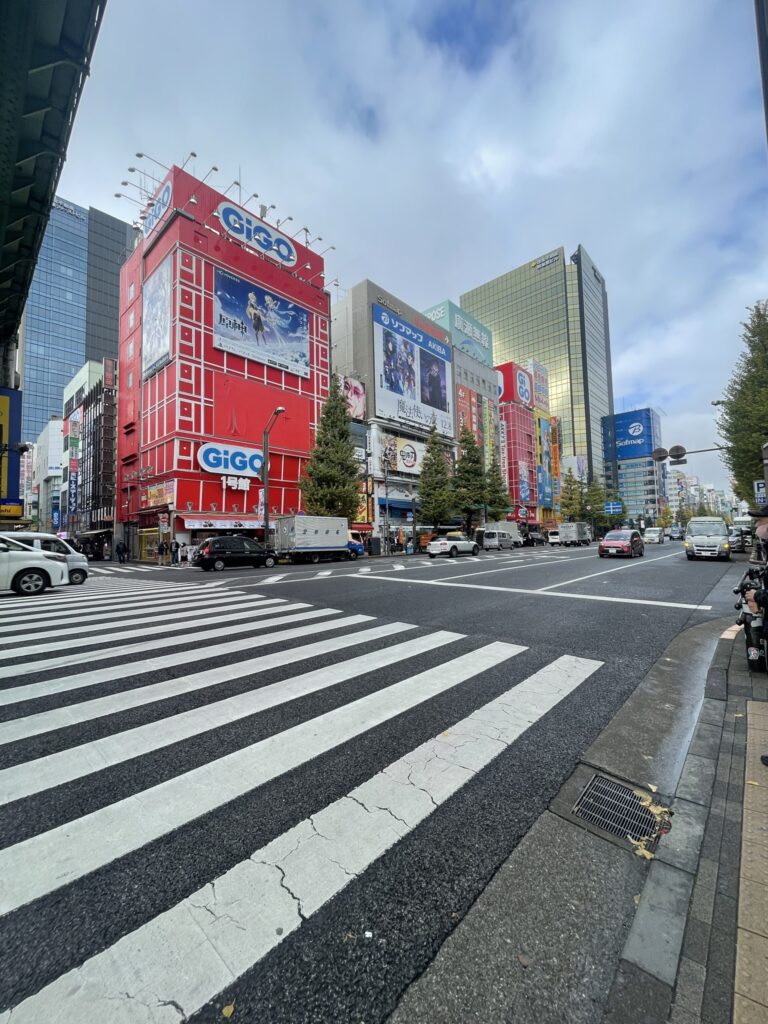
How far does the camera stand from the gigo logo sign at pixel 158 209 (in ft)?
105

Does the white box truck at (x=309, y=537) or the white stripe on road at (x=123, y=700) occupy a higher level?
the white box truck at (x=309, y=537)

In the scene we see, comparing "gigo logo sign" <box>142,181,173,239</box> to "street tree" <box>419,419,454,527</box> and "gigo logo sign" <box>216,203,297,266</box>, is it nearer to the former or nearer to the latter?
"gigo logo sign" <box>216,203,297,266</box>

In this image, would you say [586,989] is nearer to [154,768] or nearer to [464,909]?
[464,909]

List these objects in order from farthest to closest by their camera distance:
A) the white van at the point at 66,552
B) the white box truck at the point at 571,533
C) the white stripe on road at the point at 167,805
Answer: the white box truck at the point at 571,533 → the white van at the point at 66,552 → the white stripe on road at the point at 167,805

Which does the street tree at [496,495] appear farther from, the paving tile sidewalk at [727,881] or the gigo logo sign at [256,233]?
the paving tile sidewalk at [727,881]

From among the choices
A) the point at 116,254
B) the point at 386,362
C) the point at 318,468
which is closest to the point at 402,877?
the point at 318,468

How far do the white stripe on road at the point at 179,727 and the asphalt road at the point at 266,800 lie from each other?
23 mm

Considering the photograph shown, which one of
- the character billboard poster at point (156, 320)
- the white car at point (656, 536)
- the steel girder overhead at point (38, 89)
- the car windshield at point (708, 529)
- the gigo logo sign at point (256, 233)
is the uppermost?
the gigo logo sign at point (256, 233)

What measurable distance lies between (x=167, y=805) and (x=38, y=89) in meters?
11.3

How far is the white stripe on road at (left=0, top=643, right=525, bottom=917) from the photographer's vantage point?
196 cm

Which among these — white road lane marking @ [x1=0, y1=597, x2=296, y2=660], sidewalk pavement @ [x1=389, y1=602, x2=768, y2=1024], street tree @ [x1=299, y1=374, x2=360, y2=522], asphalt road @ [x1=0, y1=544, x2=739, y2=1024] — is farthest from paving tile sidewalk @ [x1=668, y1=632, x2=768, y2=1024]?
street tree @ [x1=299, y1=374, x2=360, y2=522]

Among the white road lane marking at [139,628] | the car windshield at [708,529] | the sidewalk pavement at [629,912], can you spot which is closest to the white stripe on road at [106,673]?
the white road lane marking at [139,628]

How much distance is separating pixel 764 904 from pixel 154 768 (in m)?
3.25

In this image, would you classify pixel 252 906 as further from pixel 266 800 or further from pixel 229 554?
pixel 229 554
